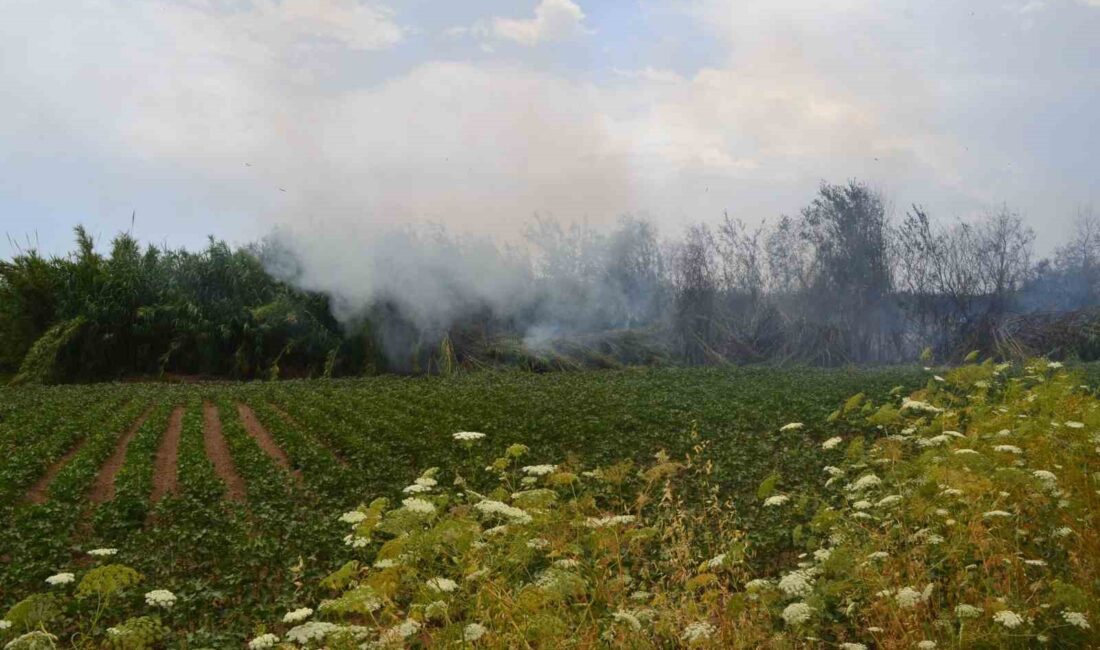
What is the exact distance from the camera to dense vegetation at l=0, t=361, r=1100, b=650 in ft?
14.5

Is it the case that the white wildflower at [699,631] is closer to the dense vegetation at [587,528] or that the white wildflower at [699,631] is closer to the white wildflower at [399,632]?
the dense vegetation at [587,528]

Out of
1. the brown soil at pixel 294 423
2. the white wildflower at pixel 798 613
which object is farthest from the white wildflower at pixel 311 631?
the brown soil at pixel 294 423

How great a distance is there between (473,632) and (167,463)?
42.2 ft

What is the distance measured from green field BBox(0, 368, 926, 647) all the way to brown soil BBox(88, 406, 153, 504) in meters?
0.07

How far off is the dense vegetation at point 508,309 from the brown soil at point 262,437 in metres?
12.2

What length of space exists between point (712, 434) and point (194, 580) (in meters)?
9.31

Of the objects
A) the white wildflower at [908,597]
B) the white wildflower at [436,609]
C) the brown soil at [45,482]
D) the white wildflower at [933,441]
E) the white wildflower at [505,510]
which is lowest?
the brown soil at [45,482]

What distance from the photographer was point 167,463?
15.4 meters

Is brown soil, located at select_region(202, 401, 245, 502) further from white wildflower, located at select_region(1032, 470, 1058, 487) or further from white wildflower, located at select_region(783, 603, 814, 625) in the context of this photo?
white wildflower, located at select_region(1032, 470, 1058, 487)

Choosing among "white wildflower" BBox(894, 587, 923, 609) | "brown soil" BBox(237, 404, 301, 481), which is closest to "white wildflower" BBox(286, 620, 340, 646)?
"white wildflower" BBox(894, 587, 923, 609)

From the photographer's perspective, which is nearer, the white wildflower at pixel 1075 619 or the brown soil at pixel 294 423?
the white wildflower at pixel 1075 619

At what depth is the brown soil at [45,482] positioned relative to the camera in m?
12.9

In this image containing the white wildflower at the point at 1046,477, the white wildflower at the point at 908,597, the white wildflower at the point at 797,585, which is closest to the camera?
the white wildflower at the point at 908,597

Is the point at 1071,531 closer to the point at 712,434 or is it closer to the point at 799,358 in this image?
the point at 712,434
